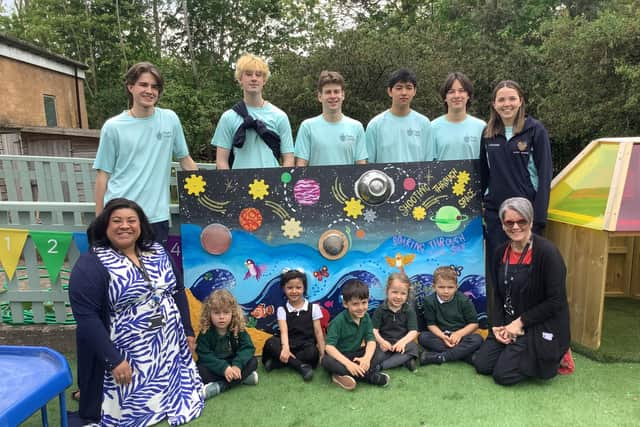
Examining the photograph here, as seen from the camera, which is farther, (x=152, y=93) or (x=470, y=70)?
(x=470, y=70)

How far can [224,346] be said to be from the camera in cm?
368

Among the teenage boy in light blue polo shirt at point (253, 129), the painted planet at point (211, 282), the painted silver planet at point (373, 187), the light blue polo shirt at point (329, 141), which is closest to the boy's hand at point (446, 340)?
the painted silver planet at point (373, 187)

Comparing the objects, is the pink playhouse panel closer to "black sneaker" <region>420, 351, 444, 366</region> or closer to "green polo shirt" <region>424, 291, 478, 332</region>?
"green polo shirt" <region>424, 291, 478, 332</region>

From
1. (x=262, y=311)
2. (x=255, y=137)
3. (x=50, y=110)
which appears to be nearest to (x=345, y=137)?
(x=255, y=137)

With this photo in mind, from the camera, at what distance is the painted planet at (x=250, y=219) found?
406 centimetres

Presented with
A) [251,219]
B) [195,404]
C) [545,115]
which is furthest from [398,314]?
[545,115]

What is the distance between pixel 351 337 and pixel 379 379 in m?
0.40

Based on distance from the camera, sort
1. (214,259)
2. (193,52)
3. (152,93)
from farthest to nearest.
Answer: (193,52)
(214,259)
(152,93)

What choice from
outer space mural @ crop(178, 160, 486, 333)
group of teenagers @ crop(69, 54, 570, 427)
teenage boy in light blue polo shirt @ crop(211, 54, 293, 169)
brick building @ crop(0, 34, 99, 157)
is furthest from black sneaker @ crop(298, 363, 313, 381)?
brick building @ crop(0, 34, 99, 157)

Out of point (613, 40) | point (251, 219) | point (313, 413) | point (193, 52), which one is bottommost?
point (313, 413)

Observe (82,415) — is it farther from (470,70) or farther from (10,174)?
(470,70)

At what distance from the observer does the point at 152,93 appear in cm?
352

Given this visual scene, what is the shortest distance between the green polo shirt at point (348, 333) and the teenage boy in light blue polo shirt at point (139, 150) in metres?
1.58

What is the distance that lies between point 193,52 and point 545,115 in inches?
784
